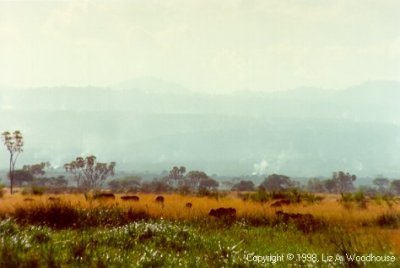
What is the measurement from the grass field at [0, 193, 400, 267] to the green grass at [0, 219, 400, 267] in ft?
0.07

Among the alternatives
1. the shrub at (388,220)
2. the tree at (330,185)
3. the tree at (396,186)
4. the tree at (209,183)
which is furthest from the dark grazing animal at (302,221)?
the tree at (330,185)

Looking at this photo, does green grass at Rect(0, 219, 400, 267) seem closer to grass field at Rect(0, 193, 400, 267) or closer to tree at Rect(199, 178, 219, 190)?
grass field at Rect(0, 193, 400, 267)

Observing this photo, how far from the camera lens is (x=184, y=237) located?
1495 cm

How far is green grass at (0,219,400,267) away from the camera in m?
10.5

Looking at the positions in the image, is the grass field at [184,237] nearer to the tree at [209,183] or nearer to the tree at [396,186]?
the tree at [396,186]

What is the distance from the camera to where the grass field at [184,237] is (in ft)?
35.5

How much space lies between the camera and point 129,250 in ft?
40.7

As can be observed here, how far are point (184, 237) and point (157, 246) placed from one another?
5.40 ft

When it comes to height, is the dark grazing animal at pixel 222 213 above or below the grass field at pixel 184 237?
above

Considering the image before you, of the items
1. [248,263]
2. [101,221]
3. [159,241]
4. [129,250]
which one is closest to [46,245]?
[129,250]

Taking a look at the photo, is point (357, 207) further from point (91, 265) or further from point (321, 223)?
point (91, 265)

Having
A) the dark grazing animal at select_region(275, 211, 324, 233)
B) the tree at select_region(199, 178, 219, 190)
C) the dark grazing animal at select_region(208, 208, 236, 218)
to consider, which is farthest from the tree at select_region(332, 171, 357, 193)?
the dark grazing animal at select_region(208, 208, 236, 218)

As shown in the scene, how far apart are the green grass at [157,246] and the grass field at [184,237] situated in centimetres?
2

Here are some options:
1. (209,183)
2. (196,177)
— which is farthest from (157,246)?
(196,177)
